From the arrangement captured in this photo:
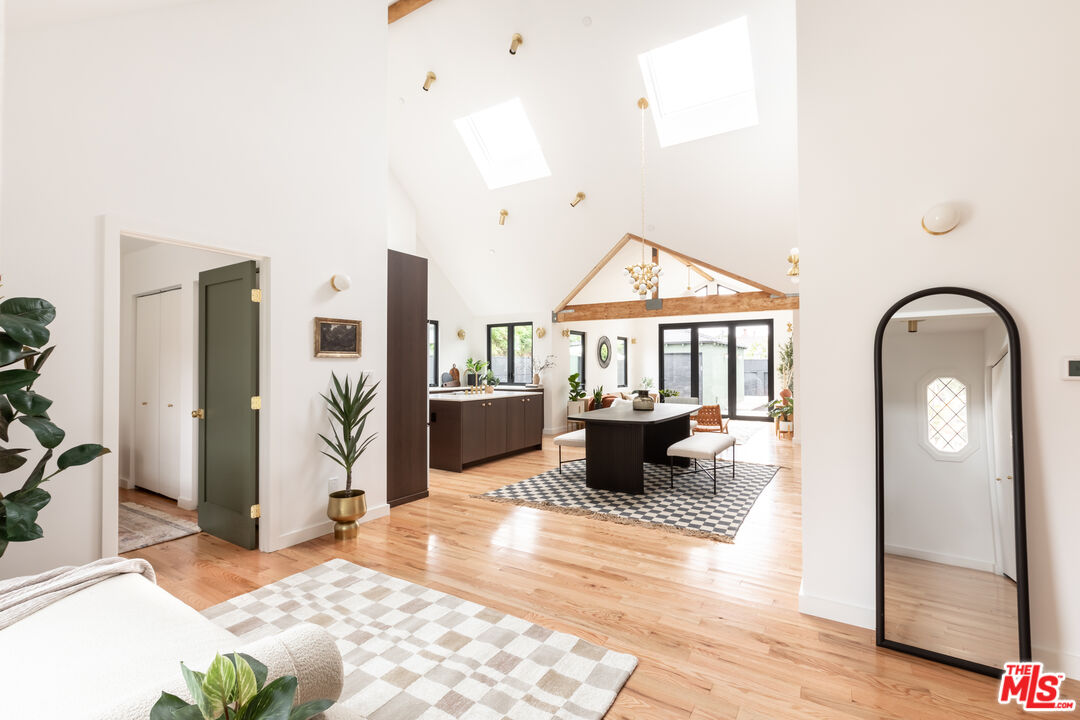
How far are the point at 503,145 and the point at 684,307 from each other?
352 cm

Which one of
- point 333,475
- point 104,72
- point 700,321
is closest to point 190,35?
point 104,72

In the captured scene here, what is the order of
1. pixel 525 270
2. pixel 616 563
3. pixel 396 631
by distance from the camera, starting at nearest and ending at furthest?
pixel 396 631 → pixel 616 563 → pixel 525 270

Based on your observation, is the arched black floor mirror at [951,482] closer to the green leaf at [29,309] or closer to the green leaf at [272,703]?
the green leaf at [272,703]

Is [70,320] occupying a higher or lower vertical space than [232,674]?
higher

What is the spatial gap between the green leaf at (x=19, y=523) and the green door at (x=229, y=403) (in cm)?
161

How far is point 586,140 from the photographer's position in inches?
215

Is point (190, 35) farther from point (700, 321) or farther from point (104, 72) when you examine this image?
point (700, 321)

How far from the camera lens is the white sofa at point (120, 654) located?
984mm

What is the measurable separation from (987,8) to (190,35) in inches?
155

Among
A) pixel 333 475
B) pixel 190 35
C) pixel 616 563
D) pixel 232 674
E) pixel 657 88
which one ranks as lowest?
pixel 616 563

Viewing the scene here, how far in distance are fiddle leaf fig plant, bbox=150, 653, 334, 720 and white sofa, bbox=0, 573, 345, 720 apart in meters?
0.35

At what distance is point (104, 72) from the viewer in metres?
2.48

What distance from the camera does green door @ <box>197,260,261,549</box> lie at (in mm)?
3305

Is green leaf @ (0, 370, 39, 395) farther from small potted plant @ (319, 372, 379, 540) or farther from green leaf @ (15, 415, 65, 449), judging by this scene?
small potted plant @ (319, 372, 379, 540)
